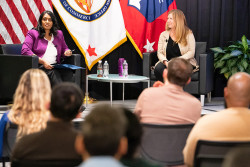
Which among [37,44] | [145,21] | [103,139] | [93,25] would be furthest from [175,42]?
[103,139]

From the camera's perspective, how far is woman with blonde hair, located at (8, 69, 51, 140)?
227 cm

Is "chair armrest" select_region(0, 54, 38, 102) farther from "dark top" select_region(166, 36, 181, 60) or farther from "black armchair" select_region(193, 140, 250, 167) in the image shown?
"black armchair" select_region(193, 140, 250, 167)

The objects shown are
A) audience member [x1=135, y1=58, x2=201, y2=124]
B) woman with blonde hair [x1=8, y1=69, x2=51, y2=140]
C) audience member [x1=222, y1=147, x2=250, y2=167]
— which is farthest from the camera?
audience member [x1=135, y1=58, x2=201, y2=124]

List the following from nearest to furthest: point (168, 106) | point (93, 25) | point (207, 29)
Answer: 1. point (168, 106)
2. point (93, 25)
3. point (207, 29)

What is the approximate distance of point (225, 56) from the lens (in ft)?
22.5

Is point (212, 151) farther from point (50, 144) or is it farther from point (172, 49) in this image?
point (172, 49)

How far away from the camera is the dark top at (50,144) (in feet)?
5.77

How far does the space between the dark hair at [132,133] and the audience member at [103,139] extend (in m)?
0.24

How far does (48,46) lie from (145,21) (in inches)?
70.9

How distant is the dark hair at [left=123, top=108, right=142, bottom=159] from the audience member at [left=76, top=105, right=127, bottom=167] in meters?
0.24

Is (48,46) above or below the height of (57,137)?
above

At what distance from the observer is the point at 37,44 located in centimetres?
584

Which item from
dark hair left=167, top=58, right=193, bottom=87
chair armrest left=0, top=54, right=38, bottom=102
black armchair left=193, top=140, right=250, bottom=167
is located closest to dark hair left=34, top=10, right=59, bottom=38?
chair armrest left=0, top=54, right=38, bottom=102

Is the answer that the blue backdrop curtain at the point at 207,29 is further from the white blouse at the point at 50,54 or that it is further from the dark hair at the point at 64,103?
the dark hair at the point at 64,103
